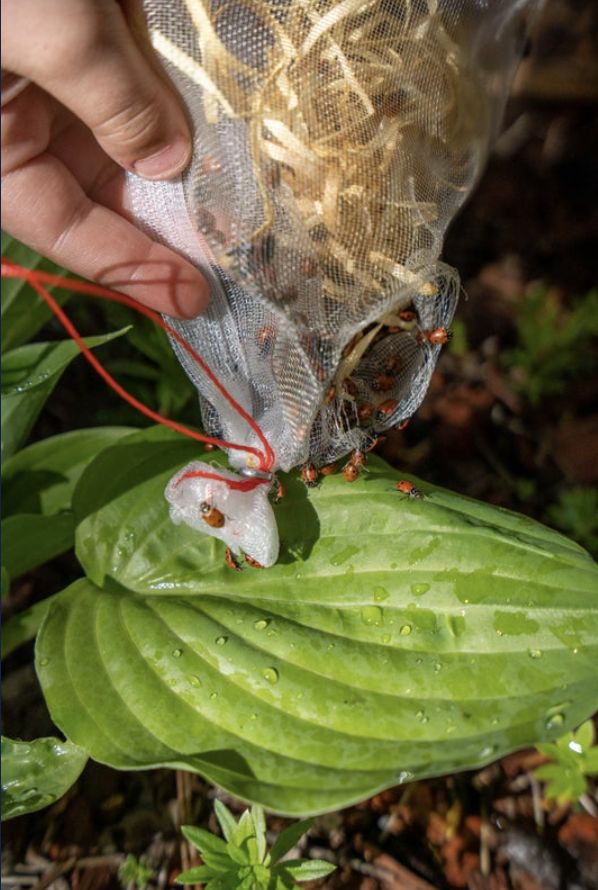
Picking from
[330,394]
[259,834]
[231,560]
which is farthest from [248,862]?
[330,394]

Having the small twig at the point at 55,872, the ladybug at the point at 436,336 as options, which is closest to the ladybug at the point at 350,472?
the ladybug at the point at 436,336

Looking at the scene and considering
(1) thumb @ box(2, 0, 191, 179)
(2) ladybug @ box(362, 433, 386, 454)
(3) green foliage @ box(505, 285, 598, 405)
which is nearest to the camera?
(1) thumb @ box(2, 0, 191, 179)

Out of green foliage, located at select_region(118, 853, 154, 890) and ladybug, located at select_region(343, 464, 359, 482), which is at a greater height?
ladybug, located at select_region(343, 464, 359, 482)

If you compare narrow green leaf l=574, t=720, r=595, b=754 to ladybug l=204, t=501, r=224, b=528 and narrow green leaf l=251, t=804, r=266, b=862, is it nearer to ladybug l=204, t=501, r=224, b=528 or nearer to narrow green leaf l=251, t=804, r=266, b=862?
narrow green leaf l=251, t=804, r=266, b=862

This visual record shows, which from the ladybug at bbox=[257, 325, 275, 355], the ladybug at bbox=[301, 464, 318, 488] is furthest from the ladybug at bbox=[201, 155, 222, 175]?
the ladybug at bbox=[301, 464, 318, 488]

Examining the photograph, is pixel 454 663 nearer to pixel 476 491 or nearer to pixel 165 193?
pixel 165 193

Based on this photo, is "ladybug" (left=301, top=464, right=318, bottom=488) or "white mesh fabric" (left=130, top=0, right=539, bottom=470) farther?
"ladybug" (left=301, top=464, right=318, bottom=488)
